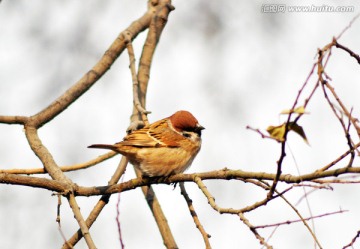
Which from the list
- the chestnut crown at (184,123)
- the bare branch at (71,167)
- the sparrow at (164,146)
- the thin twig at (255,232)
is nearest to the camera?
the thin twig at (255,232)

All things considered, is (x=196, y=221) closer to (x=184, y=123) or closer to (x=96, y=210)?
(x=96, y=210)

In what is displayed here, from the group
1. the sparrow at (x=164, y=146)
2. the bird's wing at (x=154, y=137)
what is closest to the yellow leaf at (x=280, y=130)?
the sparrow at (x=164, y=146)

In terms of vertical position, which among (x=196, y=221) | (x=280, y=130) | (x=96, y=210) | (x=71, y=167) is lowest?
(x=280, y=130)

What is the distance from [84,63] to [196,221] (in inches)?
219

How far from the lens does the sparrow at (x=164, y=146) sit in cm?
510

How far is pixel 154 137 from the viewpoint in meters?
5.35

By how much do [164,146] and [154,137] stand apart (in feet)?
0.35

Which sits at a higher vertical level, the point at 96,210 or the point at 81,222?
the point at 96,210

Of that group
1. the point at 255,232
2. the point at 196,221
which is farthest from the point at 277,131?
the point at 196,221

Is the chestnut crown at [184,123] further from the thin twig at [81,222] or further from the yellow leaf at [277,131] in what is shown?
the yellow leaf at [277,131]

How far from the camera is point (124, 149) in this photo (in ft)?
16.6

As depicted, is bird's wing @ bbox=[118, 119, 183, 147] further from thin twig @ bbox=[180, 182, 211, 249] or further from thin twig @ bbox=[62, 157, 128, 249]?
thin twig @ bbox=[180, 182, 211, 249]

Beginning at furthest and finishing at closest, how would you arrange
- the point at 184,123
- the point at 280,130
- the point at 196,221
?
1. the point at 184,123
2. the point at 196,221
3. the point at 280,130

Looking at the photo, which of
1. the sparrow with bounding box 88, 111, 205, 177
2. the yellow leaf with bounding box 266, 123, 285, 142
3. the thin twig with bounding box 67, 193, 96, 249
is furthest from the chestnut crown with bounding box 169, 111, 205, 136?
the yellow leaf with bounding box 266, 123, 285, 142
